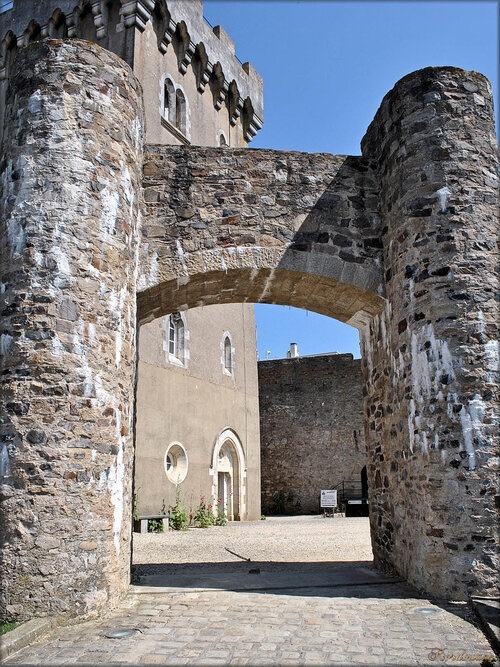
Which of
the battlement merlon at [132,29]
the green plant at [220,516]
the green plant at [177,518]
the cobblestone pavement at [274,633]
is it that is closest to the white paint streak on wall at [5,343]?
the cobblestone pavement at [274,633]

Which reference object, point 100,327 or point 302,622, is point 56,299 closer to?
point 100,327

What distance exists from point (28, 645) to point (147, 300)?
11.6 feet

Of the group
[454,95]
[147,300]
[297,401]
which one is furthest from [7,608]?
[297,401]

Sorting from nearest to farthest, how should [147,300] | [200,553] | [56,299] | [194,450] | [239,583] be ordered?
[56,299]
[239,583]
[147,300]
[200,553]
[194,450]

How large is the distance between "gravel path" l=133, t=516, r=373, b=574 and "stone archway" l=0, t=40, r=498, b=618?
5.19ft

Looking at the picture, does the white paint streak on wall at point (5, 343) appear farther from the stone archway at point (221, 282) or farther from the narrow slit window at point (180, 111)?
the narrow slit window at point (180, 111)

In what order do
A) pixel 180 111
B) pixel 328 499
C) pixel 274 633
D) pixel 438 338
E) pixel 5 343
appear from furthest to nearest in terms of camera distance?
pixel 328 499 → pixel 180 111 → pixel 438 338 → pixel 5 343 → pixel 274 633

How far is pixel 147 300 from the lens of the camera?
645 centimetres

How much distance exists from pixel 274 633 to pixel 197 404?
33.4 feet

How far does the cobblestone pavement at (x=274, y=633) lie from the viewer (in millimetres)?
3436

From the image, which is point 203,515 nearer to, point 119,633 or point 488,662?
point 119,633

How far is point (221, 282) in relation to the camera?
21.5 ft

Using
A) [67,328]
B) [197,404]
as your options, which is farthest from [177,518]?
[67,328]

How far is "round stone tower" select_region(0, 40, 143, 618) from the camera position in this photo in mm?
4309
